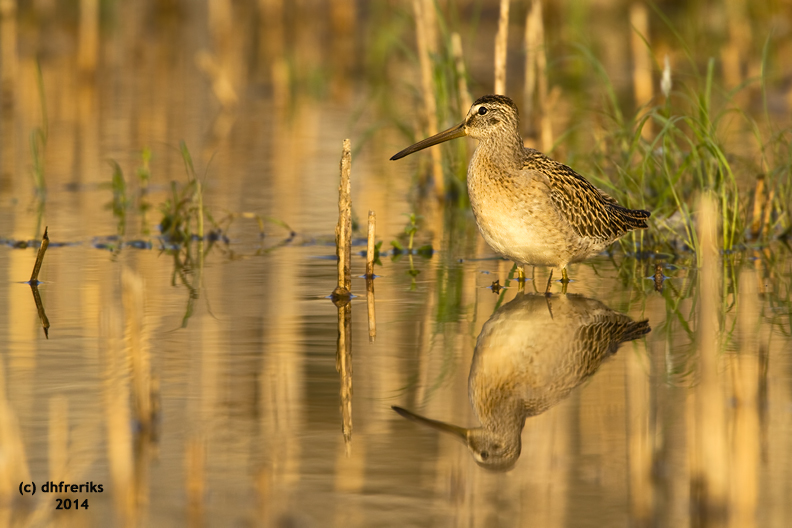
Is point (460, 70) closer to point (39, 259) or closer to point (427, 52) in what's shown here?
point (427, 52)

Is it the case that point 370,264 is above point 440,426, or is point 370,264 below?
above

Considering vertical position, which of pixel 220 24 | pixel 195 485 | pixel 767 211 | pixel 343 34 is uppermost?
pixel 343 34

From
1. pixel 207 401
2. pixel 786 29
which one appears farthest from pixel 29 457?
pixel 786 29

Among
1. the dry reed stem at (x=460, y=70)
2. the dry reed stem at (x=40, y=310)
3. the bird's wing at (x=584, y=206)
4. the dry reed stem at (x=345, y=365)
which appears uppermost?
the dry reed stem at (x=460, y=70)

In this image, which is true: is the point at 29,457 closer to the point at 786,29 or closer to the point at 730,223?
the point at 730,223

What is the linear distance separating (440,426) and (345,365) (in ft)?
3.27

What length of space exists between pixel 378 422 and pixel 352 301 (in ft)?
7.25

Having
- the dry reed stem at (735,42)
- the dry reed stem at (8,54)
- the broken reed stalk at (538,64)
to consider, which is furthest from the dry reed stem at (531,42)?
the dry reed stem at (735,42)

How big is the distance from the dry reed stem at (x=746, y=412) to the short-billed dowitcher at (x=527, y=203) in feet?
3.22

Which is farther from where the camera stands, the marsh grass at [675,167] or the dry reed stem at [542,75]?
the dry reed stem at [542,75]

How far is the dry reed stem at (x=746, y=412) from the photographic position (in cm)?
387

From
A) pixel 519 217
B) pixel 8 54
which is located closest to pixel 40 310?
pixel 519 217

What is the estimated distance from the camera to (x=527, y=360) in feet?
19.4

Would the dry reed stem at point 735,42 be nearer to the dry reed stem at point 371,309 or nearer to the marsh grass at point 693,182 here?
the marsh grass at point 693,182
